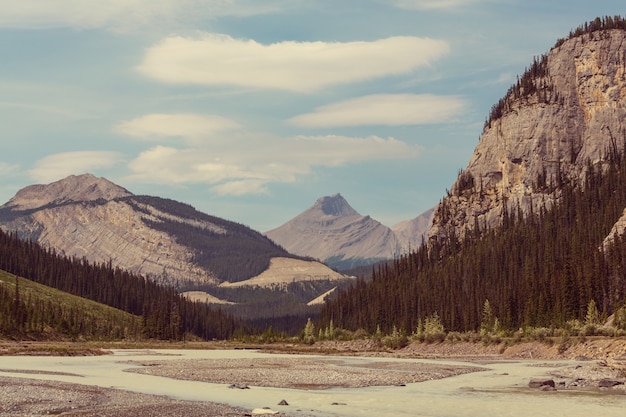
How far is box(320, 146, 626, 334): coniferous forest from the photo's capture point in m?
130

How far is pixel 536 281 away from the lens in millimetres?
146375

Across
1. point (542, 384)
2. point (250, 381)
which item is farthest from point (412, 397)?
point (250, 381)

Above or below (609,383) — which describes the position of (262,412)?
below

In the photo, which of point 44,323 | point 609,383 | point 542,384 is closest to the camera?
point 609,383

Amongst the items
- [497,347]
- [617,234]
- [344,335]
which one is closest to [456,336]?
[497,347]

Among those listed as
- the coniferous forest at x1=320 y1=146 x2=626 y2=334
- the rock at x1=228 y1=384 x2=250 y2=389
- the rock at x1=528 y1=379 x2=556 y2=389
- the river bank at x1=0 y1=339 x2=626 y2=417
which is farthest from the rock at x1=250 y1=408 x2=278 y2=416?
the coniferous forest at x1=320 y1=146 x2=626 y2=334

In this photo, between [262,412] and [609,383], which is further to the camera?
[609,383]

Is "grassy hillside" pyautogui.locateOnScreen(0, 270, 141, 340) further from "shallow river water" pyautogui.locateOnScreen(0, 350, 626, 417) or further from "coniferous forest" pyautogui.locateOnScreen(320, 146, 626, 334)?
"shallow river water" pyautogui.locateOnScreen(0, 350, 626, 417)

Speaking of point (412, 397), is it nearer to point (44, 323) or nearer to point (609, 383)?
point (609, 383)

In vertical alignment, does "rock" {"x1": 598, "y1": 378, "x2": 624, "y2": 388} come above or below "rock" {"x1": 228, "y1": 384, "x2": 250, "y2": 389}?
above

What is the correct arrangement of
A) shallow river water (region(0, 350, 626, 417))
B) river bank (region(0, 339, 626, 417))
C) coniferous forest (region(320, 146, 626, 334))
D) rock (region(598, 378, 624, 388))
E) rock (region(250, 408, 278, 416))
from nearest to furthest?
rock (region(250, 408, 278, 416)) < shallow river water (region(0, 350, 626, 417)) < river bank (region(0, 339, 626, 417)) < rock (region(598, 378, 624, 388)) < coniferous forest (region(320, 146, 626, 334))

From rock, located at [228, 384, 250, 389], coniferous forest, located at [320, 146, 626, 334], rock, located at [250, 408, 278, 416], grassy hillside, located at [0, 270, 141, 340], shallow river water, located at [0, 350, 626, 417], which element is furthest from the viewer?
grassy hillside, located at [0, 270, 141, 340]

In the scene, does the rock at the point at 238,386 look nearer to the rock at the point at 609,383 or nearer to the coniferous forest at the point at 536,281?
the rock at the point at 609,383

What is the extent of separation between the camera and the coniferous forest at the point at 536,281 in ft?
427
